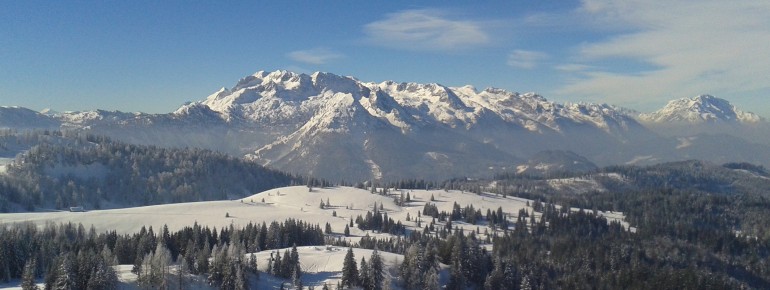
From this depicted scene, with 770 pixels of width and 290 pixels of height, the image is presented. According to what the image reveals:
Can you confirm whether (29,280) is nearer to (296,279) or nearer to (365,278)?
(296,279)

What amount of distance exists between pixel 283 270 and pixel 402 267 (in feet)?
77.5

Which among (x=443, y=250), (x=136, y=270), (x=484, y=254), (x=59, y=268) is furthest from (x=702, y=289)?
(x=59, y=268)

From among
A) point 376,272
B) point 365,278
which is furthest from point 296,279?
point 376,272

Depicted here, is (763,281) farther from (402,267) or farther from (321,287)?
(321,287)

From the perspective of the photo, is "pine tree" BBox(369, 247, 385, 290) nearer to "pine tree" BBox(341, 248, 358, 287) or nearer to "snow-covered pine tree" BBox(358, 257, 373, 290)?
"snow-covered pine tree" BBox(358, 257, 373, 290)

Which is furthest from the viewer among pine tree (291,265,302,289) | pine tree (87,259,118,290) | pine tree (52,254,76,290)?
pine tree (291,265,302,289)

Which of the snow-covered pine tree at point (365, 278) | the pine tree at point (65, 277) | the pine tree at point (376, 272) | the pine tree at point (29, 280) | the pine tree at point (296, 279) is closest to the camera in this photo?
the pine tree at point (29, 280)

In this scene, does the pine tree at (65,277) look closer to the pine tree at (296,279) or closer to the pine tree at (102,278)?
the pine tree at (102,278)

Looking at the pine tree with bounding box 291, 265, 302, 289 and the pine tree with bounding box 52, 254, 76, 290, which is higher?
the pine tree with bounding box 52, 254, 76, 290

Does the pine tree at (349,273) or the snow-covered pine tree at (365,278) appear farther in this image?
the snow-covered pine tree at (365,278)

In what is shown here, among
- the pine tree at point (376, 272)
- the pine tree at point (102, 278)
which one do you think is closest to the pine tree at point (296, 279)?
the pine tree at point (376, 272)

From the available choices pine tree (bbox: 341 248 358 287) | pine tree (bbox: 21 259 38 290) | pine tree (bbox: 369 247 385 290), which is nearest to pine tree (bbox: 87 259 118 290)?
Answer: pine tree (bbox: 21 259 38 290)

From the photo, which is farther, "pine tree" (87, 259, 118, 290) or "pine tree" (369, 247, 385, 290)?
"pine tree" (369, 247, 385, 290)

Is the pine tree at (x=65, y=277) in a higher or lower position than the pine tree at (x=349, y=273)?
higher
